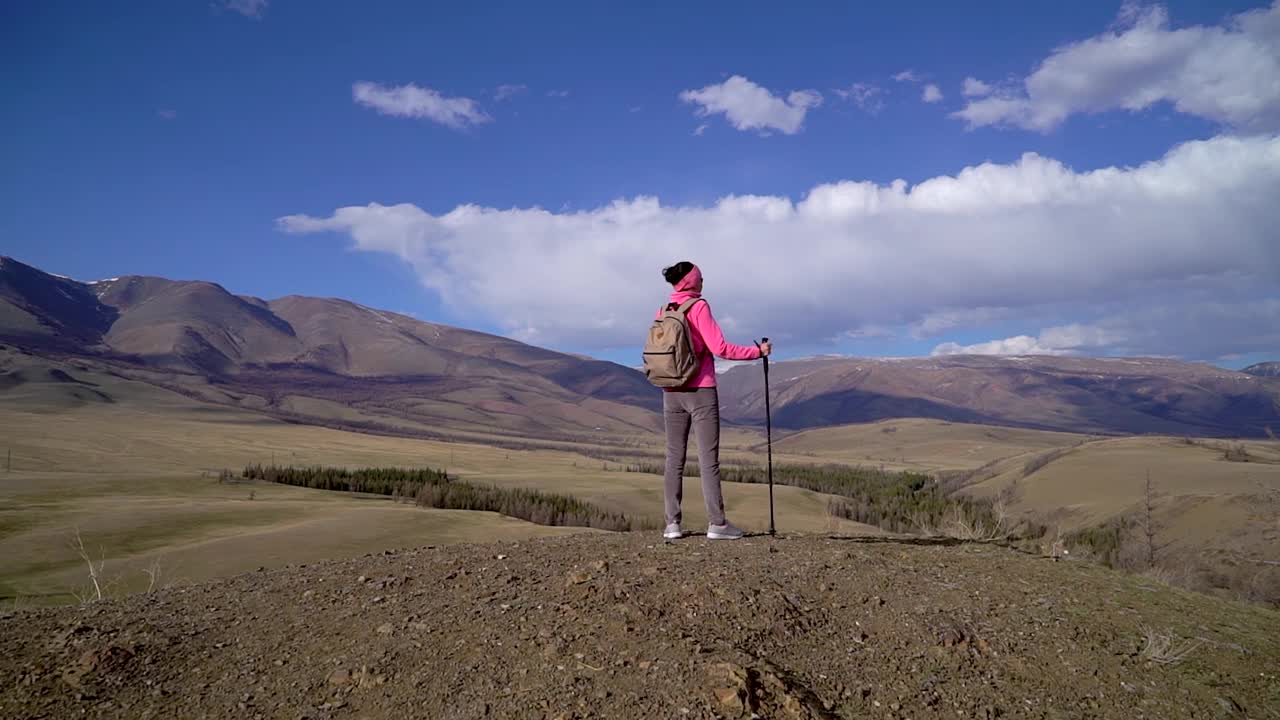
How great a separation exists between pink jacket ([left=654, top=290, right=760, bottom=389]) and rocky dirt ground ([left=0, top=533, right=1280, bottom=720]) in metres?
1.59

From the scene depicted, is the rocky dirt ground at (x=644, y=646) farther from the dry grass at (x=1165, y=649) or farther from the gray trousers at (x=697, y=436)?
the gray trousers at (x=697, y=436)

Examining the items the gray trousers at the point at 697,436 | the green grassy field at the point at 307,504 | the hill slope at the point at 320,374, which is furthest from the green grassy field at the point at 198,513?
the hill slope at the point at 320,374

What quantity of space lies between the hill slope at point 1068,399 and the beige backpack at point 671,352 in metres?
129

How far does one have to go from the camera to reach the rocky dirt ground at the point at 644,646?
3.44 m

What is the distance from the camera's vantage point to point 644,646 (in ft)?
12.7

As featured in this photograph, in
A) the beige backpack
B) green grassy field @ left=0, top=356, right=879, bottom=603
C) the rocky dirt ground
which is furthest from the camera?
green grassy field @ left=0, top=356, right=879, bottom=603

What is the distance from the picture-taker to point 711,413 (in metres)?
6.43

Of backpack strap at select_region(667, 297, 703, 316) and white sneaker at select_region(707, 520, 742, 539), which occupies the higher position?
backpack strap at select_region(667, 297, 703, 316)

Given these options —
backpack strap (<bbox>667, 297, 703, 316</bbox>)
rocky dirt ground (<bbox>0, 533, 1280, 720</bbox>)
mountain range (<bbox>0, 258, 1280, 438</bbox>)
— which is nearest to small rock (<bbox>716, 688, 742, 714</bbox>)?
rocky dirt ground (<bbox>0, 533, 1280, 720</bbox>)

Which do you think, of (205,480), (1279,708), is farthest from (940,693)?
(205,480)

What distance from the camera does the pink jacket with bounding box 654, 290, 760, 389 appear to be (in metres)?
6.40

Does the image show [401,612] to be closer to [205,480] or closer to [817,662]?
[817,662]

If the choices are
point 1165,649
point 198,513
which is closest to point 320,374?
point 198,513

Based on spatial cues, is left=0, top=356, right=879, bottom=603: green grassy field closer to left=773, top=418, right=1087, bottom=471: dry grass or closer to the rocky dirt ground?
the rocky dirt ground
